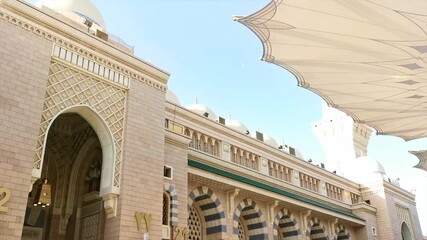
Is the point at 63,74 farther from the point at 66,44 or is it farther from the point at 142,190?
the point at 142,190

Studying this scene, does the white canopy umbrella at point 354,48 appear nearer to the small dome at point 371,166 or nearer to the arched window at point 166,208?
the arched window at point 166,208

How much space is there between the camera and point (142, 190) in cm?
1159

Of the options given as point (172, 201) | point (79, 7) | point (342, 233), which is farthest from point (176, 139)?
point (342, 233)

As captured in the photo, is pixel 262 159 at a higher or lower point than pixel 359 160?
lower

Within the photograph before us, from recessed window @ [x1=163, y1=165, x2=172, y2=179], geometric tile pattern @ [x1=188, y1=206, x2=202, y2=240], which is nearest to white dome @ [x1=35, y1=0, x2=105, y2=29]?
recessed window @ [x1=163, y1=165, x2=172, y2=179]

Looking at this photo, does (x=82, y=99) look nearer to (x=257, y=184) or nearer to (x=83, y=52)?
(x=83, y=52)

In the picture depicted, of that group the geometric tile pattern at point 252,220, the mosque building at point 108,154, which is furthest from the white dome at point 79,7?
the geometric tile pattern at point 252,220

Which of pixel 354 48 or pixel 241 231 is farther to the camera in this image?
pixel 241 231

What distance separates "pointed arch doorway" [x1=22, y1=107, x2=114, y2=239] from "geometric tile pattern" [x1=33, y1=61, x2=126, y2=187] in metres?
1.32

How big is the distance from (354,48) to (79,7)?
33.4 feet

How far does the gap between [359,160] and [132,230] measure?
75.8 feet

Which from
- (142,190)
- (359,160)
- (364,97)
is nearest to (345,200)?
(359,160)

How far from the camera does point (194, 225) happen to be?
52.5 ft

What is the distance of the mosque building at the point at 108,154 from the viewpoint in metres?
10.0
